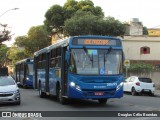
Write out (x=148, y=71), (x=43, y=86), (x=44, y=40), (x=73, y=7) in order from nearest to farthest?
(x=43, y=86)
(x=148, y=71)
(x=73, y=7)
(x=44, y=40)

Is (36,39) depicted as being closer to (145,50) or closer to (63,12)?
(63,12)

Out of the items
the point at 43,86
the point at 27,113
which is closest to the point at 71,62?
the point at 27,113

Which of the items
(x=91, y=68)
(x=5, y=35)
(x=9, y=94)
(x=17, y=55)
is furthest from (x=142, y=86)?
(x=17, y=55)

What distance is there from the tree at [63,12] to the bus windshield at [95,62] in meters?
51.9

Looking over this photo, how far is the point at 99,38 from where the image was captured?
19.3m

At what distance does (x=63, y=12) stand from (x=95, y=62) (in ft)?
177

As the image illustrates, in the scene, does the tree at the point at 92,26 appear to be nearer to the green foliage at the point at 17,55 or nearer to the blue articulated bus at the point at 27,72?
the blue articulated bus at the point at 27,72

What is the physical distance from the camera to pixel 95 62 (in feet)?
61.5

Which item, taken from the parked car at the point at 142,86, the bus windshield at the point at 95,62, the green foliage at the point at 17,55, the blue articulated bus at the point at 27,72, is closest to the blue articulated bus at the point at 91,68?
the bus windshield at the point at 95,62

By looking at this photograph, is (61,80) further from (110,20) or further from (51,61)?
(110,20)

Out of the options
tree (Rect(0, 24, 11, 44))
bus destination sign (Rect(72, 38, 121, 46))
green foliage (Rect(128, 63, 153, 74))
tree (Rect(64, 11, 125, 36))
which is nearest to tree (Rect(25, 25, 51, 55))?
tree (Rect(64, 11, 125, 36))

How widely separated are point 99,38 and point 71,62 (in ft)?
5.74

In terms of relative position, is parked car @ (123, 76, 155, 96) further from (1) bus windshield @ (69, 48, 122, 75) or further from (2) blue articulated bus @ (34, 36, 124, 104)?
(1) bus windshield @ (69, 48, 122, 75)

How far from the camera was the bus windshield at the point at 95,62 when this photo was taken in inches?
733
